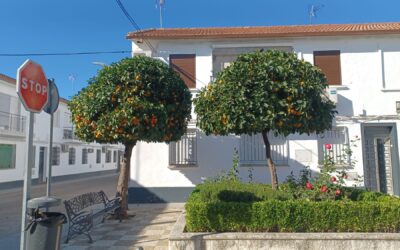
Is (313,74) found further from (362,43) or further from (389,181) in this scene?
(389,181)

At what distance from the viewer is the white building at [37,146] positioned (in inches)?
712

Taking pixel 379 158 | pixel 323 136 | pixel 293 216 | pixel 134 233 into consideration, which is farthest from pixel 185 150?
pixel 379 158

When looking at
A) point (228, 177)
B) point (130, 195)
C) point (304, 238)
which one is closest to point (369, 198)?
point (304, 238)

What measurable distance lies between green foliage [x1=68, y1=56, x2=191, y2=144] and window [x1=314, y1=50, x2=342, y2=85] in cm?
599

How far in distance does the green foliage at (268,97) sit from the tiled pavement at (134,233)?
8.75 ft

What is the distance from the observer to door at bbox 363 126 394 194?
1134cm

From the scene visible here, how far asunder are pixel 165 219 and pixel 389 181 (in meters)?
8.21

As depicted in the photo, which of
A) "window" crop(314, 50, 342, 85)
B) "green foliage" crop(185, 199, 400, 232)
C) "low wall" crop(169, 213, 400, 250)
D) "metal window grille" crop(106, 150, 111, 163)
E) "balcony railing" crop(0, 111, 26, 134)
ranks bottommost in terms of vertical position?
"low wall" crop(169, 213, 400, 250)

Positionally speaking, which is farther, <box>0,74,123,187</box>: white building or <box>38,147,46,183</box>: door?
<box>38,147,46,183</box>: door

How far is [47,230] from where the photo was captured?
3.86 m

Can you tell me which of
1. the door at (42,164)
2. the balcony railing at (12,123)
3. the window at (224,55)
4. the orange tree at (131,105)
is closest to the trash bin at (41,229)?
the orange tree at (131,105)

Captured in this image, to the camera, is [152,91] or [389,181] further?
[389,181]

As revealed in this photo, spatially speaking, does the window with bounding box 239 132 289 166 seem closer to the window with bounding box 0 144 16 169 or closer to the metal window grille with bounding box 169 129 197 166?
the metal window grille with bounding box 169 129 197 166

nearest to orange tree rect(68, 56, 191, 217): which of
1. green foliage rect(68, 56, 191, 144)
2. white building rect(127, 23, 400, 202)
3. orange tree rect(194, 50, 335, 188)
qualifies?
green foliage rect(68, 56, 191, 144)
